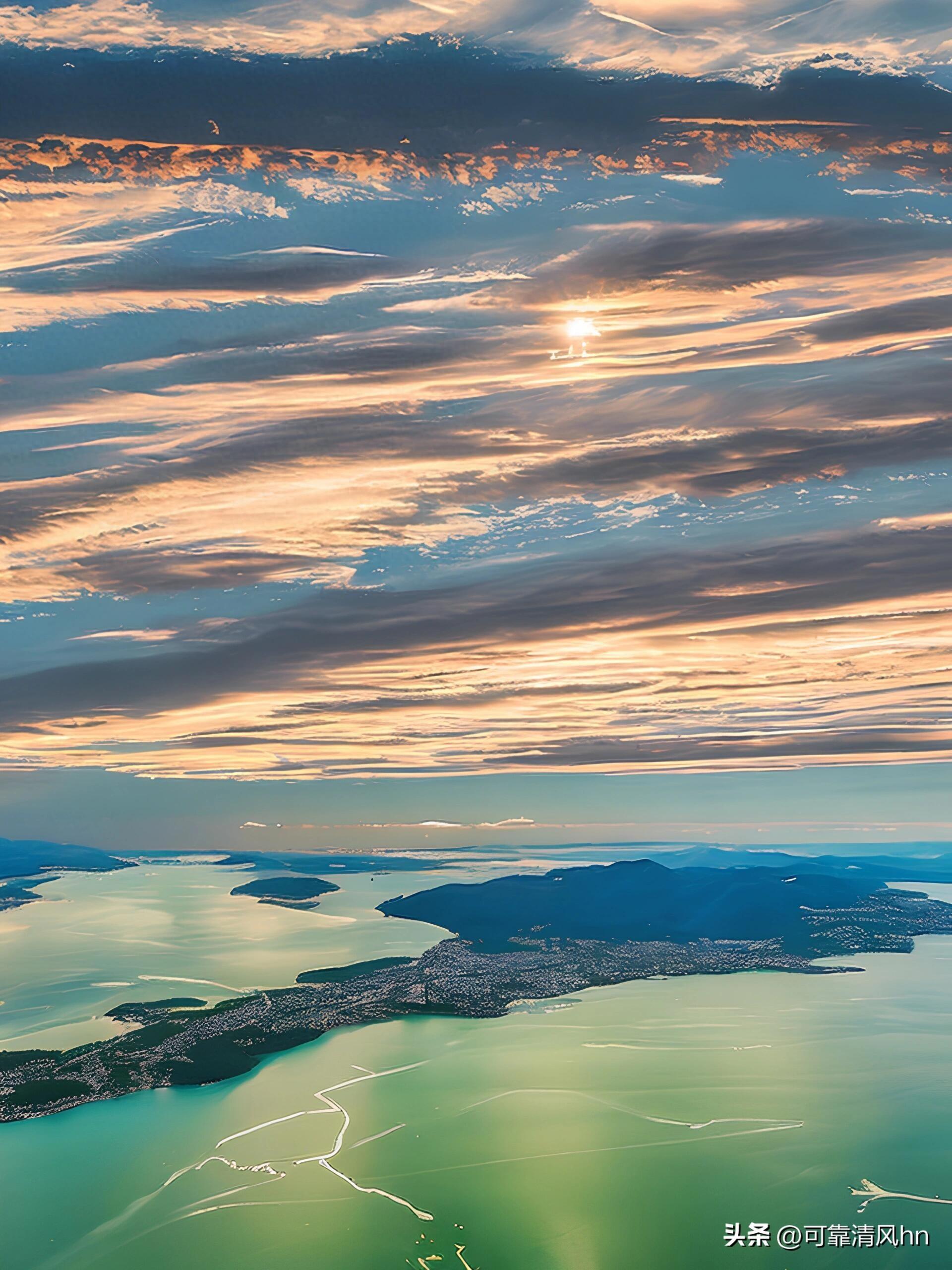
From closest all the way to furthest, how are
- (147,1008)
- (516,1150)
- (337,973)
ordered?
(516,1150) < (147,1008) < (337,973)

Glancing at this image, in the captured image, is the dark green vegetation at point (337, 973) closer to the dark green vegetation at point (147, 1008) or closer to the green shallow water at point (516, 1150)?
the dark green vegetation at point (147, 1008)

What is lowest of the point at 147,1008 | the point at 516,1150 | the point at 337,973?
the point at 337,973

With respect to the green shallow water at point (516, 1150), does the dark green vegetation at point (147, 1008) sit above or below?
below

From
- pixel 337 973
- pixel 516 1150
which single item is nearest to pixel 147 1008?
pixel 337 973

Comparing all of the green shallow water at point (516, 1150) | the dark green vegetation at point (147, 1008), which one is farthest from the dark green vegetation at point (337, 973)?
the green shallow water at point (516, 1150)

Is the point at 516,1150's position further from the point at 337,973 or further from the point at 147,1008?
the point at 337,973

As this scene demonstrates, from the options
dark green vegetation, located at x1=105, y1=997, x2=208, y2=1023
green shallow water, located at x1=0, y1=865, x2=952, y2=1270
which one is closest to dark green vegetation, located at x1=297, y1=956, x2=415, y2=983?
dark green vegetation, located at x1=105, y1=997, x2=208, y2=1023

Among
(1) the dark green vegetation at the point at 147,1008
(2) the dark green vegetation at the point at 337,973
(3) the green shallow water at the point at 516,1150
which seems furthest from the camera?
(2) the dark green vegetation at the point at 337,973

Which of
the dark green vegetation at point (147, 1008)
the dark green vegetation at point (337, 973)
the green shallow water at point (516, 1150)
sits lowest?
the dark green vegetation at point (337, 973)
